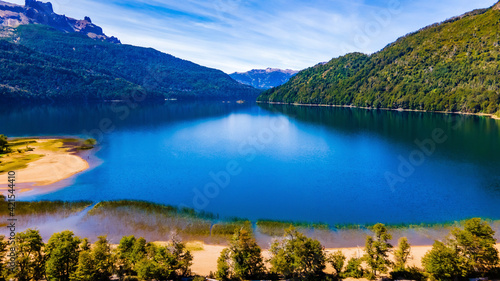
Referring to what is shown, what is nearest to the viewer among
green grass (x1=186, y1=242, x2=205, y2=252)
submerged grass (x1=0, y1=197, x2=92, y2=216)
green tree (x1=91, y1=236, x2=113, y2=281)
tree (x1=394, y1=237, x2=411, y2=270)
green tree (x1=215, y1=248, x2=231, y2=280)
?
green tree (x1=91, y1=236, x2=113, y2=281)

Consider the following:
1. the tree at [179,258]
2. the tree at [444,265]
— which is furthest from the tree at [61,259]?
the tree at [444,265]

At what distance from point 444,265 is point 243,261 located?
1896 centimetres

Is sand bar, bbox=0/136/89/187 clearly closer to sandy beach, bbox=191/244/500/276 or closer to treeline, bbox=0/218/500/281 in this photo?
treeline, bbox=0/218/500/281

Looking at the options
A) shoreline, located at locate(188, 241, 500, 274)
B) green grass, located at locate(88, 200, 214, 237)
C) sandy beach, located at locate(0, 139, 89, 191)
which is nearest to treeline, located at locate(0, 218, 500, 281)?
shoreline, located at locate(188, 241, 500, 274)

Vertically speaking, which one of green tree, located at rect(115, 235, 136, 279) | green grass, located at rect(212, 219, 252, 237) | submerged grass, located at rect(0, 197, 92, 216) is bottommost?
submerged grass, located at rect(0, 197, 92, 216)

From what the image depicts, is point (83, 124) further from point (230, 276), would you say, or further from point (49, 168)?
point (230, 276)

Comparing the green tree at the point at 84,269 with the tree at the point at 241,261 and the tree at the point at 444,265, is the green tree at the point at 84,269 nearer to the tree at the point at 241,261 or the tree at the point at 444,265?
the tree at the point at 241,261

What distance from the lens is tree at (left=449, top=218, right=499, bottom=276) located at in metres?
27.8

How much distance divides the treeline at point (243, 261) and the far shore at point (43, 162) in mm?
38902

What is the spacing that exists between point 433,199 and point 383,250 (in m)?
32.3
